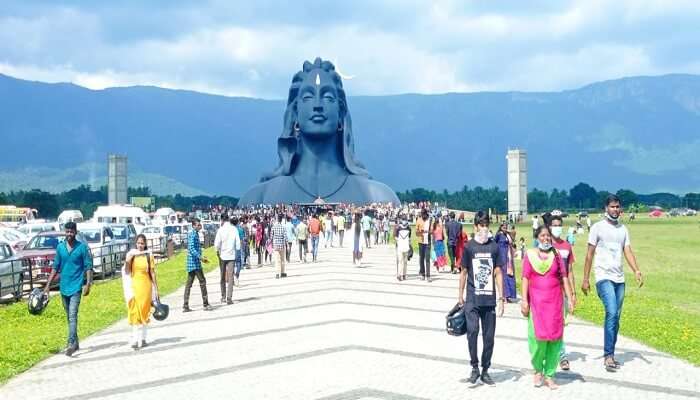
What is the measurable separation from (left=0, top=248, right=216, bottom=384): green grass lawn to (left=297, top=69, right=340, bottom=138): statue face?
3844 centimetres

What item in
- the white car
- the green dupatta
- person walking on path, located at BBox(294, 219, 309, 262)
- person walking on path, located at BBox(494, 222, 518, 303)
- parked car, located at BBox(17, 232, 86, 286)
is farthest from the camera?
the white car

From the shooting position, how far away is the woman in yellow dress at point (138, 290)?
888 centimetres

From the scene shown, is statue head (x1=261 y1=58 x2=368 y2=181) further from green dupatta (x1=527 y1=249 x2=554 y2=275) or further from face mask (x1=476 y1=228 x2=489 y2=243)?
green dupatta (x1=527 y1=249 x2=554 y2=275)

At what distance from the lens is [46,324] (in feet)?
35.9

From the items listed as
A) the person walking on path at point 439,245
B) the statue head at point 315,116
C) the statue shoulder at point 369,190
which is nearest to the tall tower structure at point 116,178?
the statue head at point 315,116

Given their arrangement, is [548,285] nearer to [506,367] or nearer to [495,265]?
[495,265]

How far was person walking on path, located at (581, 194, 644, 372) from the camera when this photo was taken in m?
7.46

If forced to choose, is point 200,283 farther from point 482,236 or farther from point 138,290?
point 482,236

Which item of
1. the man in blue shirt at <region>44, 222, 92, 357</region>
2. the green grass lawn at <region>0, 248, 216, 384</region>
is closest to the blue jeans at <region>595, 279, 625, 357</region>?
the man in blue shirt at <region>44, 222, 92, 357</region>

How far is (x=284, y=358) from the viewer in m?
7.96

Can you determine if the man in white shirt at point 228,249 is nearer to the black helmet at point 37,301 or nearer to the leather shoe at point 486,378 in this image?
the black helmet at point 37,301

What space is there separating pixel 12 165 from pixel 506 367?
203m

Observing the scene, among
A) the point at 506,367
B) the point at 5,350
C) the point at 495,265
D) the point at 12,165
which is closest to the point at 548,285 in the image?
the point at 495,265

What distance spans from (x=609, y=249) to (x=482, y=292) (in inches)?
58.6
